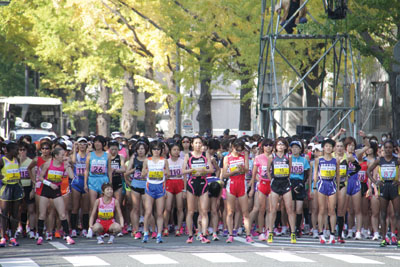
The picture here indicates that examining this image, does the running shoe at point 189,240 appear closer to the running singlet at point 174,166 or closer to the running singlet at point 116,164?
the running singlet at point 174,166

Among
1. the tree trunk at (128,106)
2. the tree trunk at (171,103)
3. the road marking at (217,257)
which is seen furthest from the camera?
the tree trunk at (128,106)

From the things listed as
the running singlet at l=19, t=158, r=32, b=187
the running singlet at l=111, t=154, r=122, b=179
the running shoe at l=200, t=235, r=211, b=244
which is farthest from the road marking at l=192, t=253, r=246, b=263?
the running singlet at l=19, t=158, r=32, b=187

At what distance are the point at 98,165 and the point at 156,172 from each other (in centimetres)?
113

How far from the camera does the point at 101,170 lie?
1562cm

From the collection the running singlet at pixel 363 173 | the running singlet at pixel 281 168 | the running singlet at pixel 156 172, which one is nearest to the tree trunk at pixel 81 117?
the running singlet at pixel 363 173

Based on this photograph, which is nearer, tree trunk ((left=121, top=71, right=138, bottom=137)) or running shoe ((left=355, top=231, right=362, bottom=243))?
running shoe ((left=355, top=231, right=362, bottom=243))

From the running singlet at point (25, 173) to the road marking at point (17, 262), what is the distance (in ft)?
8.89

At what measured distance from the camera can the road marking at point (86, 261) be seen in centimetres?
1210

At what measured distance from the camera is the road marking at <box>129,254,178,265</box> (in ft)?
40.2

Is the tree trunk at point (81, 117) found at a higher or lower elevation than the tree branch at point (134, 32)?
lower

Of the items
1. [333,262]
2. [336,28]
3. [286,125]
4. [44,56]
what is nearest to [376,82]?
[286,125]

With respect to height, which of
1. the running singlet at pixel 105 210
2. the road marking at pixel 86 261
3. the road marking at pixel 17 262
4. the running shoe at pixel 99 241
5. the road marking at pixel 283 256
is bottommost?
the road marking at pixel 17 262

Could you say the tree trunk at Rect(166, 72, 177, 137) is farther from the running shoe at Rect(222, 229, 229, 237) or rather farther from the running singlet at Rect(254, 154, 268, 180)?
the running singlet at Rect(254, 154, 268, 180)

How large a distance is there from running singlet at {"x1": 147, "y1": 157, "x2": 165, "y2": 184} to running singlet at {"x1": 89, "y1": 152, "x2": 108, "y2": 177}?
2.95 ft
